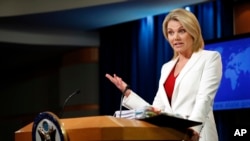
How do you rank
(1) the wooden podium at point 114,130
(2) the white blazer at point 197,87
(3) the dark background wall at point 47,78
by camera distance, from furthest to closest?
(3) the dark background wall at point 47,78 → (2) the white blazer at point 197,87 → (1) the wooden podium at point 114,130

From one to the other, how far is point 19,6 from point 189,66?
4.03 m

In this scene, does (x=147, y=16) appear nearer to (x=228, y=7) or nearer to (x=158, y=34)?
(x=158, y=34)

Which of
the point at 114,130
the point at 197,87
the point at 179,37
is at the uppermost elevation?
the point at 179,37

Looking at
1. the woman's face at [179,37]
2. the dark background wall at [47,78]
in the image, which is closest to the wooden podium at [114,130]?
the woman's face at [179,37]

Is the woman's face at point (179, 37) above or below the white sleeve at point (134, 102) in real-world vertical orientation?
above

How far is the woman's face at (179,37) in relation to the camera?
2.41m

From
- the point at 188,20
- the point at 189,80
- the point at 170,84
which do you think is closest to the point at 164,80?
the point at 170,84

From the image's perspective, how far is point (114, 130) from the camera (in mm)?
1774

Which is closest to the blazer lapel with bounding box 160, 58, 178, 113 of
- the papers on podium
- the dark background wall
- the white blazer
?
the white blazer

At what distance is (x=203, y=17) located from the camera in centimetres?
574

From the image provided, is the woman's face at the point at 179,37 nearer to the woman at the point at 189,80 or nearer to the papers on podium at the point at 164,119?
the woman at the point at 189,80

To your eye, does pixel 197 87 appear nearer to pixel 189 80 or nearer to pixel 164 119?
pixel 189 80

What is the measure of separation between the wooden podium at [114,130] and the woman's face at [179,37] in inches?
23.2

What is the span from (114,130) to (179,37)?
2.57 feet
